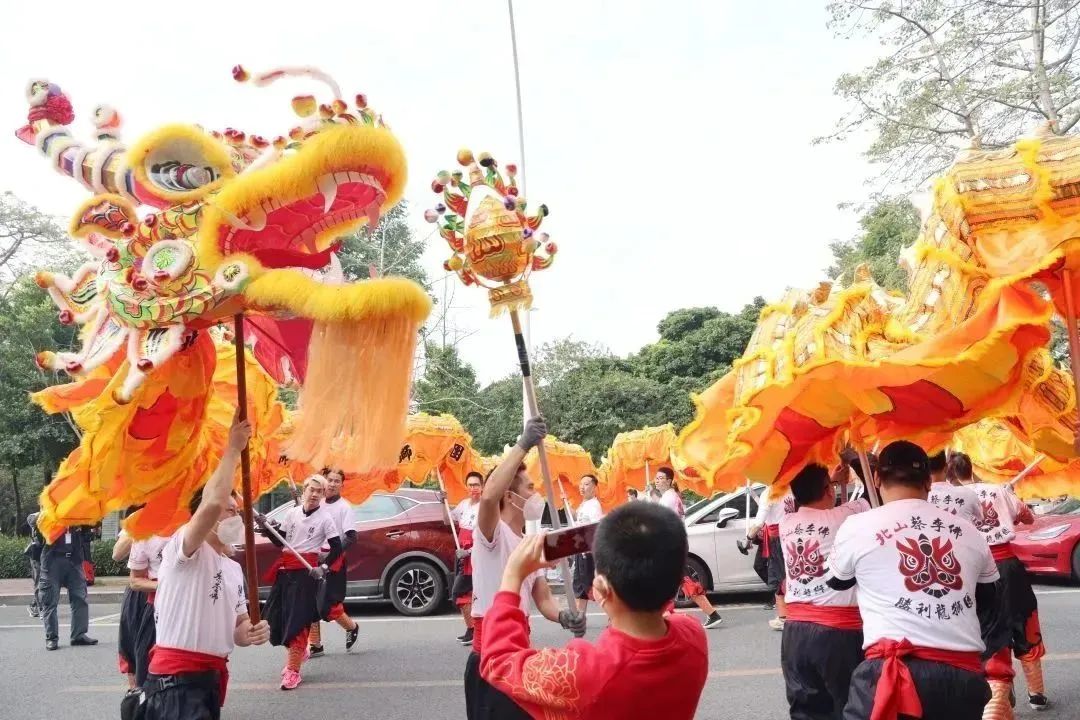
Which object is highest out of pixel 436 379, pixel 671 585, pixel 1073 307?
pixel 436 379

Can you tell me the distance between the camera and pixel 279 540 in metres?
7.24

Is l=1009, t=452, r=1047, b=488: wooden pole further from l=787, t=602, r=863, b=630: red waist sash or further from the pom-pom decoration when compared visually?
the pom-pom decoration

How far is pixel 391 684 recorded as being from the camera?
7.08 meters

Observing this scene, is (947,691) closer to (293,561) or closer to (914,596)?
(914,596)

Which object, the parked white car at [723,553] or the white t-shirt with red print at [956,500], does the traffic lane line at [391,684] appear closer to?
the white t-shirt with red print at [956,500]

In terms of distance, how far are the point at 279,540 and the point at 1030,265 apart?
5.69 metres

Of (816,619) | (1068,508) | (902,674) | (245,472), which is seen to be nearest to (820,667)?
(816,619)

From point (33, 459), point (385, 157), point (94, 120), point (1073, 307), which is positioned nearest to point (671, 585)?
point (385, 157)

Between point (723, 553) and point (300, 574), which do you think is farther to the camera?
point (723, 553)

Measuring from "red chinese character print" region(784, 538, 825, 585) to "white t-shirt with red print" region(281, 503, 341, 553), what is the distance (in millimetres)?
4739

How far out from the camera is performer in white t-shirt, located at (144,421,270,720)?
11.6ft

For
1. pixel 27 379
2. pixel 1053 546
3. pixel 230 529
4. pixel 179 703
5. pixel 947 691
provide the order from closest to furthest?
1. pixel 947 691
2. pixel 179 703
3. pixel 230 529
4. pixel 1053 546
5. pixel 27 379

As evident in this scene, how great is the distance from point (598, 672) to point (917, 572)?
1.69 m

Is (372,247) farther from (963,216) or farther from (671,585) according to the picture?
(671,585)
